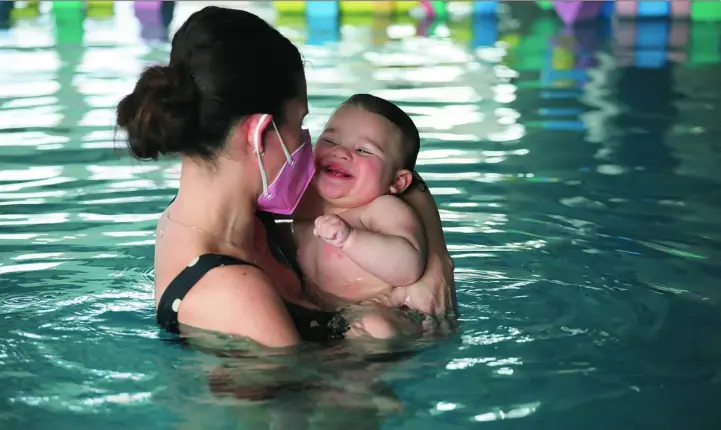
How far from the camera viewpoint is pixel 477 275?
4.23 m

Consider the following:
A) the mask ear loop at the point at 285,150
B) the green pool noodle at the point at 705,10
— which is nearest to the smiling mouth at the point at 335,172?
the mask ear loop at the point at 285,150

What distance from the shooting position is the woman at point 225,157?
9.13ft

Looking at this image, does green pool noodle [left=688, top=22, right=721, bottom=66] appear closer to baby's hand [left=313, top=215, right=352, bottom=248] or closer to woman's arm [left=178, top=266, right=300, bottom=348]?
baby's hand [left=313, top=215, right=352, bottom=248]

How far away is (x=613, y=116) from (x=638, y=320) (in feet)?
15.0

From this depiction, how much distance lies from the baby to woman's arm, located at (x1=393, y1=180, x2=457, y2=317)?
0.14 ft

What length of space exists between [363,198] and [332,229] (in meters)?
0.34

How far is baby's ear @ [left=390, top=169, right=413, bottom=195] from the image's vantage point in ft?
11.5

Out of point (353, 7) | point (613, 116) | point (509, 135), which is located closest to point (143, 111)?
point (509, 135)

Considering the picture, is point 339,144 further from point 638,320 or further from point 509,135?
point 509,135

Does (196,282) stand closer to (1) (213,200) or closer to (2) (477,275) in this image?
(1) (213,200)

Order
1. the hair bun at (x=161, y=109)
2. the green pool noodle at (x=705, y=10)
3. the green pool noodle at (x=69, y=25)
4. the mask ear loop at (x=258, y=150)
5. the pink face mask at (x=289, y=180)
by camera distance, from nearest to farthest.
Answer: the hair bun at (x=161, y=109), the mask ear loop at (x=258, y=150), the pink face mask at (x=289, y=180), the green pool noodle at (x=69, y=25), the green pool noodle at (x=705, y=10)

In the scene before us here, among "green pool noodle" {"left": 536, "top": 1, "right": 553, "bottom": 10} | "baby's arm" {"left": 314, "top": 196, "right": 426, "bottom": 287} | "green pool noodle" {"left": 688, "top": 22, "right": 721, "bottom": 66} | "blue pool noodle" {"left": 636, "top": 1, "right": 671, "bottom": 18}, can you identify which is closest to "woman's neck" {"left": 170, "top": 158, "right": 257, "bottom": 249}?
"baby's arm" {"left": 314, "top": 196, "right": 426, "bottom": 287}

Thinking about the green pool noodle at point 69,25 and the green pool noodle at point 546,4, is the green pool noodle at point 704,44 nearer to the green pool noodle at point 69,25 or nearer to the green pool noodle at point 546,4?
the green pool noodle at point 546,4

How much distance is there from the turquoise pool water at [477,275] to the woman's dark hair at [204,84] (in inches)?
25.4
